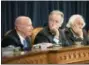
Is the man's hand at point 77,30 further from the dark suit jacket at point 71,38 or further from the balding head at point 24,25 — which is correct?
the balding head at point 24,25

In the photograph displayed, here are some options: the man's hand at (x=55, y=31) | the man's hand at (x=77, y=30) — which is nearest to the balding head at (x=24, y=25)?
Answer: the man's hand at (x=55, y=31)

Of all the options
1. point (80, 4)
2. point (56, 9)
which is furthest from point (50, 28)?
point (80, 4)

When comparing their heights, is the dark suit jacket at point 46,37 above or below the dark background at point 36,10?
below

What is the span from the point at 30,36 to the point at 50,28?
0.70 feet

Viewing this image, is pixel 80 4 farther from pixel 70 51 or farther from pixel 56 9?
pixel 70 51

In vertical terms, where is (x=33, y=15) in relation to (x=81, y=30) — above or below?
above

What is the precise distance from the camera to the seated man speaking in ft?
8.40

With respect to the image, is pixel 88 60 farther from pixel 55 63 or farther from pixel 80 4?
pixel 80 4

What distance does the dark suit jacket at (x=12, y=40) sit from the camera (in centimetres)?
253

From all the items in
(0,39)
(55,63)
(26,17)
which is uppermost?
(26,17)

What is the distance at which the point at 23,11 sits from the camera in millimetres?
2547

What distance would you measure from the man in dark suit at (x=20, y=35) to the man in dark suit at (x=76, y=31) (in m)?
0.38

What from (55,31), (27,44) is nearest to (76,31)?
(55,31)

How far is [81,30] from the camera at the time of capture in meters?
2.58
